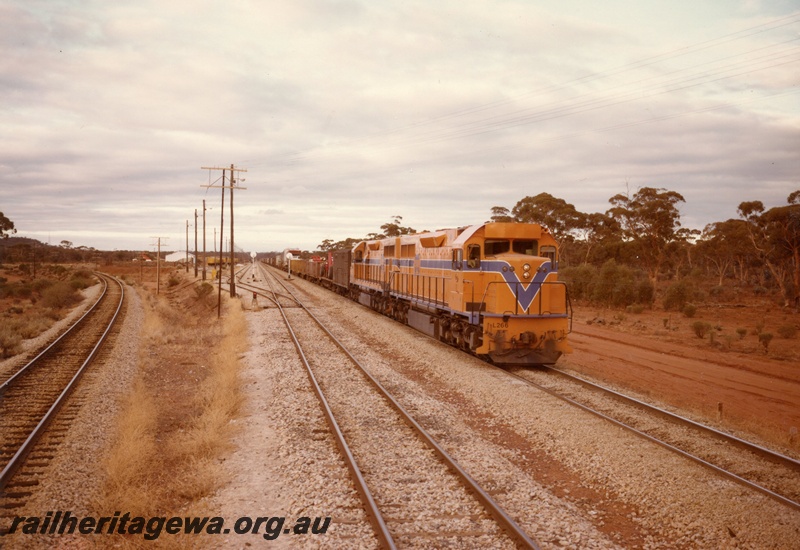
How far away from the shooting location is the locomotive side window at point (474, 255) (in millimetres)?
15227

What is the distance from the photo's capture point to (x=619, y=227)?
53.7 meters

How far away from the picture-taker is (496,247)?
1584 centimetres

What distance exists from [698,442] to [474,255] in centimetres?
761

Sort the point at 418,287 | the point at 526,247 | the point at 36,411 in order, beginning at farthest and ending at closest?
1. the point at 418,287
2. the point at 526,247
3. the point at 36,411

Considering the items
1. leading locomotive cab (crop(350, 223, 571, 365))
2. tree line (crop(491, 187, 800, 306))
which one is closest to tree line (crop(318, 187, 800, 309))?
tree line (crop(491, 187, 800, 306))

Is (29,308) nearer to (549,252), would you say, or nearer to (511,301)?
(511,301)

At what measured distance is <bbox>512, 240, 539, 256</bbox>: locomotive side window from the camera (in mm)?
15953

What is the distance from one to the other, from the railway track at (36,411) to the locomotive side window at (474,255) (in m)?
10.2

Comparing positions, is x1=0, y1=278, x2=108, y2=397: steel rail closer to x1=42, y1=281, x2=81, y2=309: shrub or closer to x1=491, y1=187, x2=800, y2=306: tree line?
x1=42, y1=281, x2=81, y2=309: shrub

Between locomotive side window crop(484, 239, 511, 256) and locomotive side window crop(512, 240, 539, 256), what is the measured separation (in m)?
0.25

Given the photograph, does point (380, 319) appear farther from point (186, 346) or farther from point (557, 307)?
point (557, 307)

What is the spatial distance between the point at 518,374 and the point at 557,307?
2.12m

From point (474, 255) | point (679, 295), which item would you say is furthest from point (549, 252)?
point (679, 295)

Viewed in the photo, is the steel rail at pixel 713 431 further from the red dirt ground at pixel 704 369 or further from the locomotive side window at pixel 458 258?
the locomotive side window at pixel 458 258
